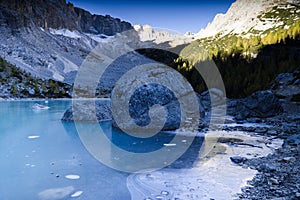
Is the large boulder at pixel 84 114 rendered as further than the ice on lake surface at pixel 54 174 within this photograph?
Yes

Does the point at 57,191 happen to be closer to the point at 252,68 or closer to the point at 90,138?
the point at 90,138

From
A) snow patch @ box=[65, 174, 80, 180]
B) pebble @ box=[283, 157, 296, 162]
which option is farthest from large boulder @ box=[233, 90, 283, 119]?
snow patch @ box=[65, 174, 80, 180]

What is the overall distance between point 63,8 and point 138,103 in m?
182

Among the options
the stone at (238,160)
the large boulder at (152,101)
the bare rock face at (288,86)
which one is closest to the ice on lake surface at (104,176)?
the stone at (238,160)

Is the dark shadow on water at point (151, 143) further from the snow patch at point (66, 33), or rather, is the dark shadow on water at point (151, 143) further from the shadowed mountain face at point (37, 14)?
the snow patch at point (66, 33)

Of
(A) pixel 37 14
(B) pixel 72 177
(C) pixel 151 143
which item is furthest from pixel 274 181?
(A) pixel 37 14

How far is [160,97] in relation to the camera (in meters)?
10.8

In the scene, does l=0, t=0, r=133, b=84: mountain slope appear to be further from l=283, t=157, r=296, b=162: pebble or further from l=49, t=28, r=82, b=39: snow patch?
l=283, t=157, r=296, b=162: pebble

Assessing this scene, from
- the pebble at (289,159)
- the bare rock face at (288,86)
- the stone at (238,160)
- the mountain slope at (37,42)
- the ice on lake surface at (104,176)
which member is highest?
the mountain slope at (37,42)

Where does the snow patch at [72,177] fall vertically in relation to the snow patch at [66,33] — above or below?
below

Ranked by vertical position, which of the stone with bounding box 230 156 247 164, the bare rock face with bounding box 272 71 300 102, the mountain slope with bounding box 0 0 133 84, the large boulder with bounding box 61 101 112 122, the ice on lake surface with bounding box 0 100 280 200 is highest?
the mountain slope with bounding box 0 0 133 84

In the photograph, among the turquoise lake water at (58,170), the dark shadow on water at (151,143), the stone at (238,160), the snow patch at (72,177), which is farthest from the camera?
the dark shadow on water at (151,143)

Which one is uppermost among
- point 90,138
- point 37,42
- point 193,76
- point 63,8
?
point 63,8

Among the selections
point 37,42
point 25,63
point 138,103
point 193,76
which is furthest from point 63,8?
point 138,103
